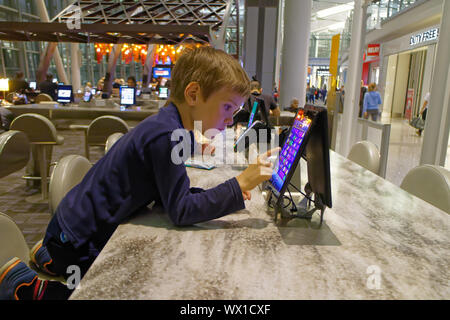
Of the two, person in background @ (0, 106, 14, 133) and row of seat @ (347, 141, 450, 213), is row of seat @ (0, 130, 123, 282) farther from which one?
person in background @ (0, 106, 14, 133)

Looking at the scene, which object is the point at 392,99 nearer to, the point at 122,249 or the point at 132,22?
the point at 132,22

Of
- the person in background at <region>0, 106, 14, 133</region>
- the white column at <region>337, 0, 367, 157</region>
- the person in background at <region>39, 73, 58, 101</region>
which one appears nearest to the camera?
the white column at <region>337, 0, 367, 157</region>

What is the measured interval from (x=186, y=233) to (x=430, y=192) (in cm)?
109

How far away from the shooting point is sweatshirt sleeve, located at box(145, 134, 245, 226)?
3.18 feet

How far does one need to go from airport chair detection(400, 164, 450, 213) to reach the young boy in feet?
2.64

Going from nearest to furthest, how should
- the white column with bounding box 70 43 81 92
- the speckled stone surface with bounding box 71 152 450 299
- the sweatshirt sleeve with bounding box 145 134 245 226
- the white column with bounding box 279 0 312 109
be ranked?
the speckled stone surface with bounding box 71 152 450 299
the sweatshirt sleeve with bounding box 145 134 245 226
the white column with bounding box 279 0 312 109
the white column with bounding box 70 43 81 92

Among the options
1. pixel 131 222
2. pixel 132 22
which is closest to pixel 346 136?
pixel 131 222

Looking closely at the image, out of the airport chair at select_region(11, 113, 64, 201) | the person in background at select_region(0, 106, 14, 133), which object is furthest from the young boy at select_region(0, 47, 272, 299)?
the person in background at select_region(0, 106, 14, 133)

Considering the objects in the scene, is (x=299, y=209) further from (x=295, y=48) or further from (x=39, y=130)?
(x=295, y=48)

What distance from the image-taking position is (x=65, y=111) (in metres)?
6.00

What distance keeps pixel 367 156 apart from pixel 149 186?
1.60 metres

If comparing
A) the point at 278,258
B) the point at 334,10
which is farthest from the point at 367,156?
the point at 334,10

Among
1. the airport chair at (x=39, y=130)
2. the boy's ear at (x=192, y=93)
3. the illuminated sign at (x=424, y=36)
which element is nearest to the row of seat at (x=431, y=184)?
the boy's ear at (x=192, y=93)

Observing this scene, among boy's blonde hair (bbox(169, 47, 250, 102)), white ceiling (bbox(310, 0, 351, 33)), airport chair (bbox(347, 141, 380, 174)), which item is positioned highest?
white ceiling (bbox(310, 0, 351, 33))
